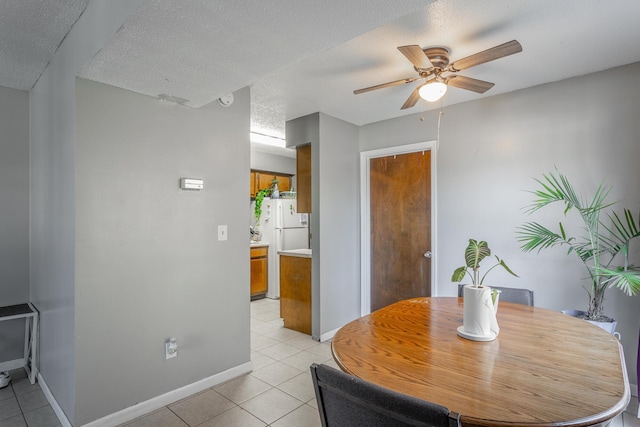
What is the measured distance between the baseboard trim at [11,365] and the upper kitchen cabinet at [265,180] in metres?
3.56

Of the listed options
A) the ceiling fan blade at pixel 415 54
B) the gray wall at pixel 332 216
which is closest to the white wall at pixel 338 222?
the gray wall at pixel 332 216

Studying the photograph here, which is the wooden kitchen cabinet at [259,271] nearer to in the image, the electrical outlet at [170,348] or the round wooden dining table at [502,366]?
the electrical outlet at [170,348]

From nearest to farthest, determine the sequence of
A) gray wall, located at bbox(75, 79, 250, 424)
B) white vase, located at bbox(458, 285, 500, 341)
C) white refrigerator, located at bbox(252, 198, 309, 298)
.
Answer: white vase, located at bbox(458, 285, 500, 341), gray wall, located at bbox(75, 79, 250, 424), white refrigerator, located at bbox(252, 198, 309, 298)

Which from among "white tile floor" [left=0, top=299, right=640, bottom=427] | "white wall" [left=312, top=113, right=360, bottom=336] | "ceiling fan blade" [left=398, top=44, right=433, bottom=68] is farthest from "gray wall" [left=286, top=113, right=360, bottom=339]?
"ceiling fan blade" [left=398, top=44, right=433, bottom=68]

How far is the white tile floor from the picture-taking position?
211 centimetres

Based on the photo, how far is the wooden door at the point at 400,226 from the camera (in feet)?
11.7

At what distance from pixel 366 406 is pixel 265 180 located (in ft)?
17.6

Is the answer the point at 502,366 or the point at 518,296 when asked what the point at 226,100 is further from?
the point at 518,296

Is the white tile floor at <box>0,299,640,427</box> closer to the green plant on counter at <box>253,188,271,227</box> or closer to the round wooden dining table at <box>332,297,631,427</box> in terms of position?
the round wooden dining table at <box>332,297,631,427</box>

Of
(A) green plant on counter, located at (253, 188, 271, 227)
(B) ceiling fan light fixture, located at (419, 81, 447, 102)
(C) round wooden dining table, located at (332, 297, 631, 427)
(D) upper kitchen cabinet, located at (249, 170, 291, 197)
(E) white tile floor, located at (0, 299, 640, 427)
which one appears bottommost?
(E) white tile floor, located at (0, 299, 640, 427)

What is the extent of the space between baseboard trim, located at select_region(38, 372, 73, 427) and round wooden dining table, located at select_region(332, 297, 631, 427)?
189 centimetres

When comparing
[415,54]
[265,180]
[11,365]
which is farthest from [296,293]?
[415,54]

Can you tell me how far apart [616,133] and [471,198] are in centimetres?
117

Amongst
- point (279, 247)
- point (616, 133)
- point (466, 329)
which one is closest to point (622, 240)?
point (616, 133)
